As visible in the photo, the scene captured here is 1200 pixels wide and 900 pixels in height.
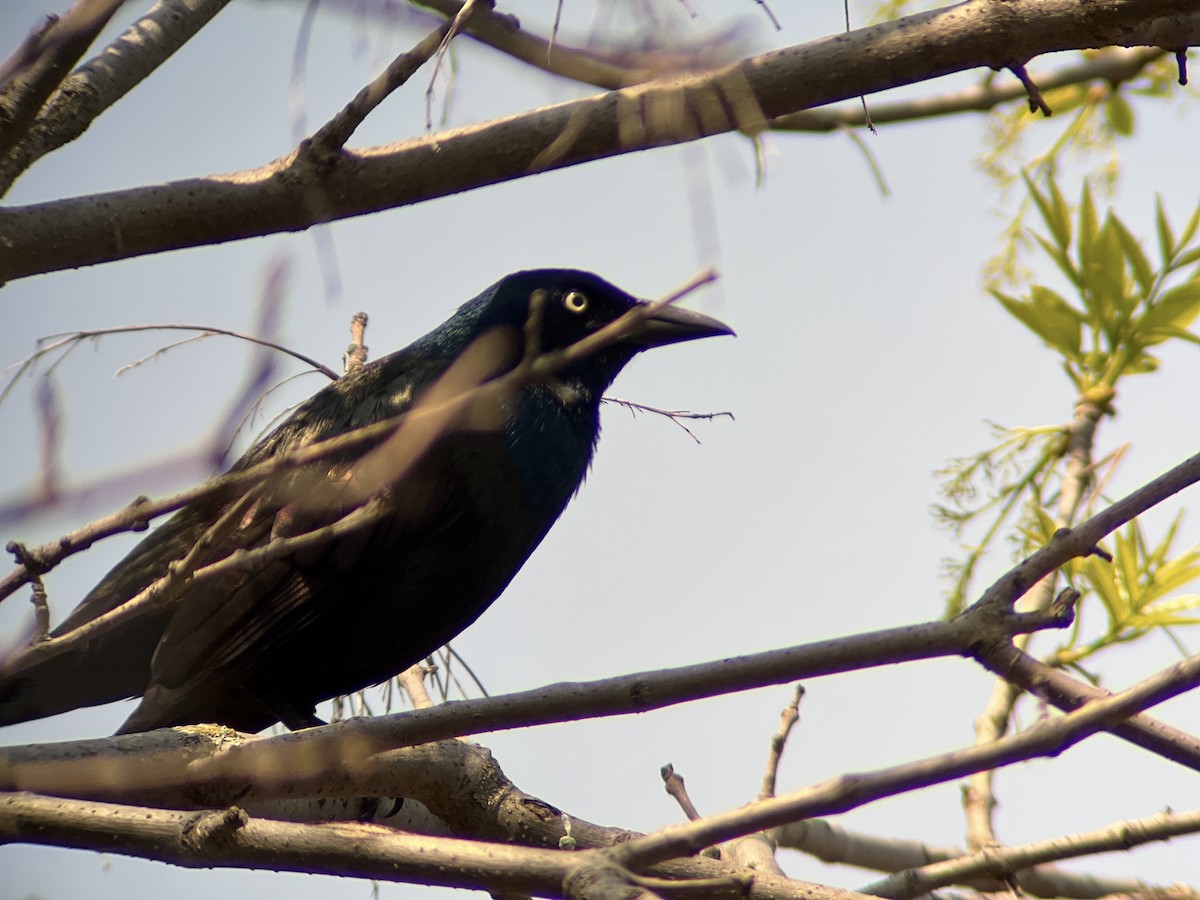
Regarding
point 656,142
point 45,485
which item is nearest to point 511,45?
point 656,142

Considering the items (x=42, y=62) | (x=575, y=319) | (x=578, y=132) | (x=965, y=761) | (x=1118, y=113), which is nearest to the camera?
(x=965, y=761)

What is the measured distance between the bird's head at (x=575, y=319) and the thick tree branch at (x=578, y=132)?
205cm

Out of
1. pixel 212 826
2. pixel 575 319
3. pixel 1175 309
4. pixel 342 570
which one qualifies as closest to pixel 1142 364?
pixel 1175 309

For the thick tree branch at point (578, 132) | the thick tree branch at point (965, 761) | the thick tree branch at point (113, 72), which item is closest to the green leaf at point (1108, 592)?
the thick tree branch at point (578, 132)

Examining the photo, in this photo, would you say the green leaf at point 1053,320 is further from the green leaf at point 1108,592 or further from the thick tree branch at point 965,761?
the thick tree branch at point 965,761

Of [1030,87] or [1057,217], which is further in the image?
[1057,217]

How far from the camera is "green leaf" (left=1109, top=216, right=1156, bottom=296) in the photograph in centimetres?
414

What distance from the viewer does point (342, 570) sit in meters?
4.02

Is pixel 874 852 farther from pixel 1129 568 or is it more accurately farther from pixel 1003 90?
pixel 1003 90

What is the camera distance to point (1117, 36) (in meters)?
2.53

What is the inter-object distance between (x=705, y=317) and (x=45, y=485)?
3421 millimetres

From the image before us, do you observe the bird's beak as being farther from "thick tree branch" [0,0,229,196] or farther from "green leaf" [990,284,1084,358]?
"thick tree branch" [0,0,229,196]

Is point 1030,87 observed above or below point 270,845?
above

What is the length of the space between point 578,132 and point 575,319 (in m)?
2.36
